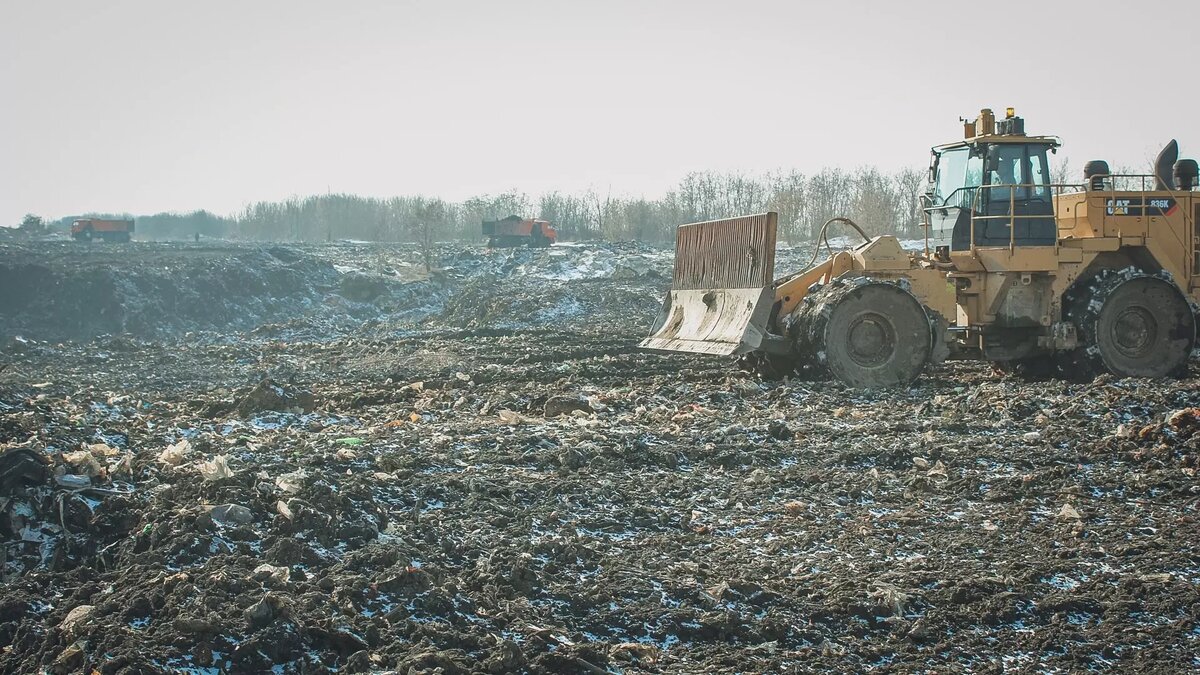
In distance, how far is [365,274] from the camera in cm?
3206

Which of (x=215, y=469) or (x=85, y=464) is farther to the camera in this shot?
(x=215, y=469)

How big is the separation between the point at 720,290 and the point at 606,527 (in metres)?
6.59

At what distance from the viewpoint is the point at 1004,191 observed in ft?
38.3

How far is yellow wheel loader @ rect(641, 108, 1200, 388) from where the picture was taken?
11.1m

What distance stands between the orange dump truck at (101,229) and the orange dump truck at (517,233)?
18.2 meters

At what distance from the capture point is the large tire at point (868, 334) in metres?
11.0

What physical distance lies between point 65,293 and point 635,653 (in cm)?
2531

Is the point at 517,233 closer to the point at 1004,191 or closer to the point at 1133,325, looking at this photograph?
the point at 1004,191

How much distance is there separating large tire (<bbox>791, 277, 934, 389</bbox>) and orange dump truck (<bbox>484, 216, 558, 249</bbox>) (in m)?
33.9

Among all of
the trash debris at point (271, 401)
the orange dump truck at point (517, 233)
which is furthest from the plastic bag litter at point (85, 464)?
the orange dump truck at point (517, 233)

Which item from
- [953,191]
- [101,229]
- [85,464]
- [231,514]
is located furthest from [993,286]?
[101,229]

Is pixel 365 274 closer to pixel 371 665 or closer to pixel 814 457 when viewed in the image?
pixel 814 457

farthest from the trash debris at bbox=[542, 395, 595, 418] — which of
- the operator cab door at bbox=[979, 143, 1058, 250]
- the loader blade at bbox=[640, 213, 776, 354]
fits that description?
the operator cab door at bbox=[979, 143, 1058, 250]

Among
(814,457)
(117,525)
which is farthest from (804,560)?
(117,525)
